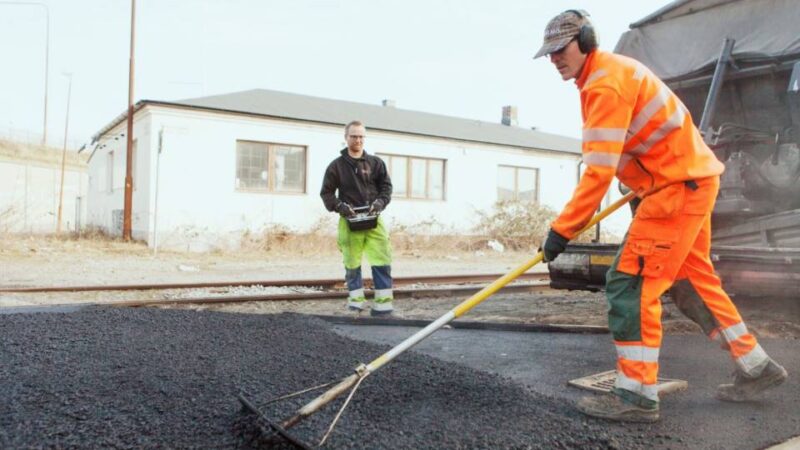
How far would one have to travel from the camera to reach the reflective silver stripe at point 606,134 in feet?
9.16

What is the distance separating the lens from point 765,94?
17.7 ft

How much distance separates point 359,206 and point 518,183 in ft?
55.7

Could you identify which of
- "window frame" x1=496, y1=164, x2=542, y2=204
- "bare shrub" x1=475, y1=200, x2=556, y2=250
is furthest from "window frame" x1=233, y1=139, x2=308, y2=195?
"window frame" x1=496, y1=164, x2=542, y2=204

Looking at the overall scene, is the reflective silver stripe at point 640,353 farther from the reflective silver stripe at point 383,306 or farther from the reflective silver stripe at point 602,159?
the reflective silver stripe at point 383,306

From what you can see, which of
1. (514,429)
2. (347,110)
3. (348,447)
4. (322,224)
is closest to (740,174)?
(514,429)

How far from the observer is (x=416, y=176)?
65.2 feet

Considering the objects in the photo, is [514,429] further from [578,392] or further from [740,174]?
[740,174]

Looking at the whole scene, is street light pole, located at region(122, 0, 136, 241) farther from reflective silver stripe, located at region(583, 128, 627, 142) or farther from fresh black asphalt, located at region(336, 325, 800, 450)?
reflective silver stripe, located at region(583, 128, 627, 142)

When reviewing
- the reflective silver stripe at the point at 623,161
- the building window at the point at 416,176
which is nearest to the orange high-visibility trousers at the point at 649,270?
the reflective silver stripe at the point at 623,161

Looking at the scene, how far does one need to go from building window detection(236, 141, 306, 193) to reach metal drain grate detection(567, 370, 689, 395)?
14125mm

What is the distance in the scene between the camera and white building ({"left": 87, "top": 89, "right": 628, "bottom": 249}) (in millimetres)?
15758

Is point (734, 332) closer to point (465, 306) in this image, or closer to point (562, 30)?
point (465, 306)

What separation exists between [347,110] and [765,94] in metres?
16.0

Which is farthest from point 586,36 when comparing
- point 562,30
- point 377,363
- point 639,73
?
point 377,363
